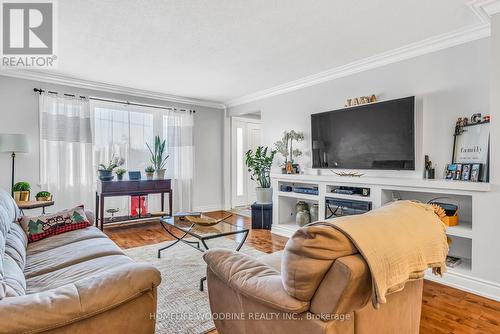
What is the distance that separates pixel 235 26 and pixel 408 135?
216 cm

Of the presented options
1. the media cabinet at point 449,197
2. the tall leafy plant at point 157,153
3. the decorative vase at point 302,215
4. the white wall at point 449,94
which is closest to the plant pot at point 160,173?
the tall leafy plant at point 157,153

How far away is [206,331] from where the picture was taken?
72.4 inches

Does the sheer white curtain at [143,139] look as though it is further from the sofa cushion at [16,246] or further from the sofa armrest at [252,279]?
the sofa armrest at [252,279]

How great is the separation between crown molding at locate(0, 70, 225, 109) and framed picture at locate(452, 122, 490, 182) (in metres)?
4.42

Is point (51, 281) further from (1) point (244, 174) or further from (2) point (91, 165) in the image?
(1) point (244, 174)

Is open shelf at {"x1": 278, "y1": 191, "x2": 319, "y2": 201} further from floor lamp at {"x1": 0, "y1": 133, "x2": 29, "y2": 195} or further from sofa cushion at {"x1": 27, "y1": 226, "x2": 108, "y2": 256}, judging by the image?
floor lamp at {"x1": 0, "y1": 133, "x2": 29, "y2": 195}

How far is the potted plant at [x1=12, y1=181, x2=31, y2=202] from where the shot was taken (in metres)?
3.71

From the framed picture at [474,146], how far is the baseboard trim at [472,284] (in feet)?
2.91

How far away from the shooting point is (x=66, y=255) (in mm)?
1975

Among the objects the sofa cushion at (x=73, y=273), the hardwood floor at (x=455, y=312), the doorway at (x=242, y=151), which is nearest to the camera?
the sofa cushion at (x=73, y=273)

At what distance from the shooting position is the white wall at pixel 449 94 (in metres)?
2.31

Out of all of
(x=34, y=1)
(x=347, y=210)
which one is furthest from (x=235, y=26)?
(x=347, y=210)

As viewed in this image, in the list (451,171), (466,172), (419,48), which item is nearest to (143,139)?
(419,48)

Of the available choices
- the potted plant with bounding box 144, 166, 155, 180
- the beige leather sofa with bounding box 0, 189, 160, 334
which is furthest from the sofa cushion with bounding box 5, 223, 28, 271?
the potted plant with bounding box 144, 166, 155, 180
